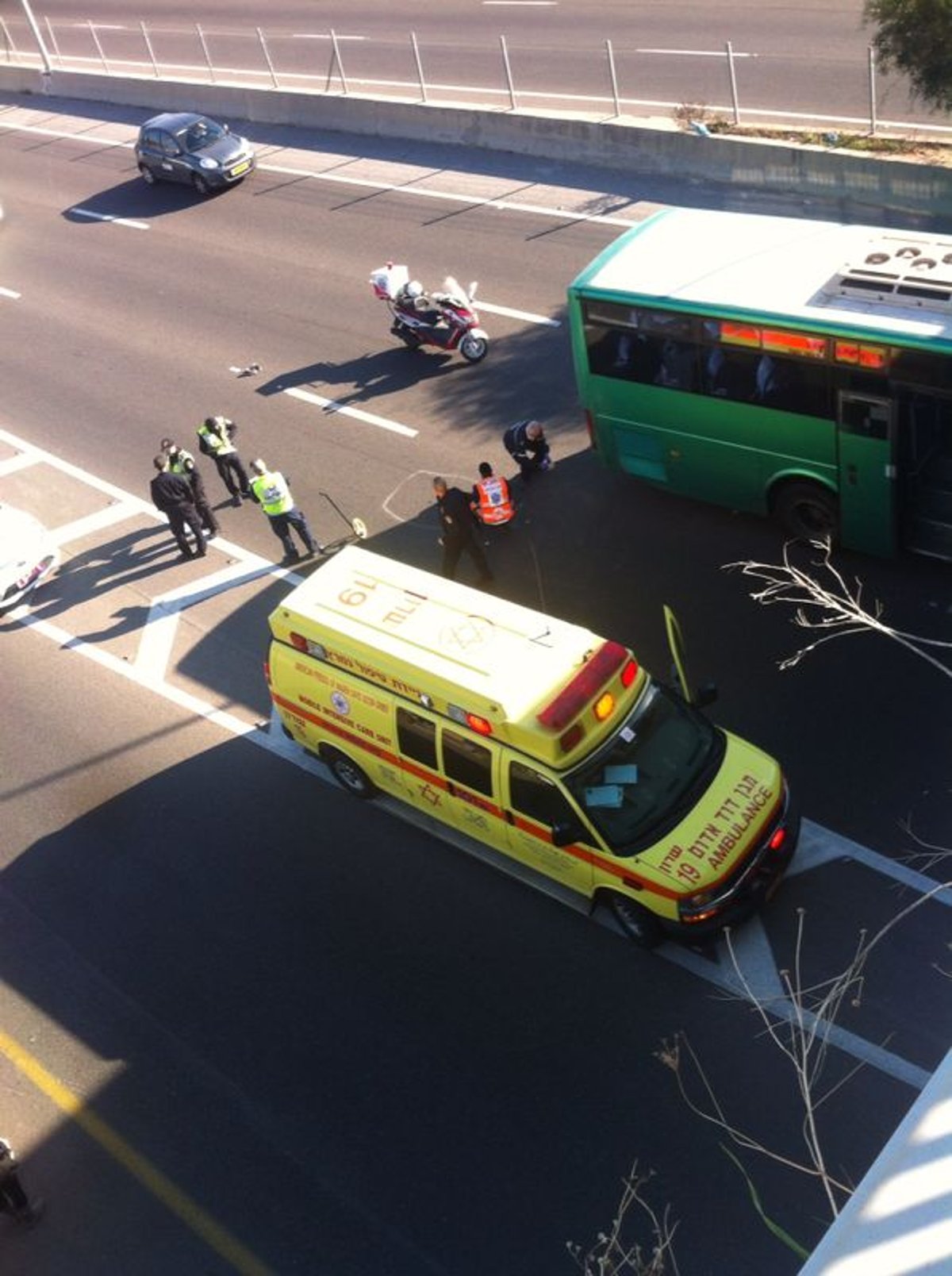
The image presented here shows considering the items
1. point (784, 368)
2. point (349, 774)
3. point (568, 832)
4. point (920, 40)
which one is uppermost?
point (920, 40)

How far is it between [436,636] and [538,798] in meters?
1.75

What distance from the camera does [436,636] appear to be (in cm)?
1091

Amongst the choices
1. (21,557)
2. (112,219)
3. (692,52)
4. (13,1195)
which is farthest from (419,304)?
(13,1195)

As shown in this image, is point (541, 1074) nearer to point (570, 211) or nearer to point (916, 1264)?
point (916, 1264)

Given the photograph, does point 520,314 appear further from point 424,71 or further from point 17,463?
point 424,71

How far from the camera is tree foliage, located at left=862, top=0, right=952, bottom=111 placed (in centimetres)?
1764

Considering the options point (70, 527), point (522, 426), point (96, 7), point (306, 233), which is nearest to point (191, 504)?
point (70, 527)

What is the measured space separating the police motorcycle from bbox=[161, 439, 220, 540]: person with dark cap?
4.76 metres

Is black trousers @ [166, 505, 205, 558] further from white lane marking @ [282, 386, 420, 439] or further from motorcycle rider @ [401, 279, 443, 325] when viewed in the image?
motorcycle rider @ [401, 279, 443, 325]

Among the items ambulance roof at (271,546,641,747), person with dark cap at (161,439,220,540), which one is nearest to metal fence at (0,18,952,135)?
person with dark cap at (161,439,220,540)

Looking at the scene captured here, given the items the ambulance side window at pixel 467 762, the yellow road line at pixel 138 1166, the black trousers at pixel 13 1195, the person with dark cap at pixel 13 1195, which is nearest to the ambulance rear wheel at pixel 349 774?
the ambulance side window at pixel 467 762

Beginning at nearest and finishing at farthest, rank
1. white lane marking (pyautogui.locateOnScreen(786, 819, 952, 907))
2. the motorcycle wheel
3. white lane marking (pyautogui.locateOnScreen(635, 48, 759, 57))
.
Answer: white lane marking (pyautogui.locateOnScreen(786, 819, 952, 907)) → the motorcycle wheel → white lane marking (pyautogui.locateOnScreen(635, 48, 759, 57))

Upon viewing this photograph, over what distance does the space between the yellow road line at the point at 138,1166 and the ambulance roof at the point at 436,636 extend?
4295mm

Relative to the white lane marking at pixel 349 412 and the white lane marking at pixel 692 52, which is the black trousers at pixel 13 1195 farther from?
the white lane marking at pixel 692 52
